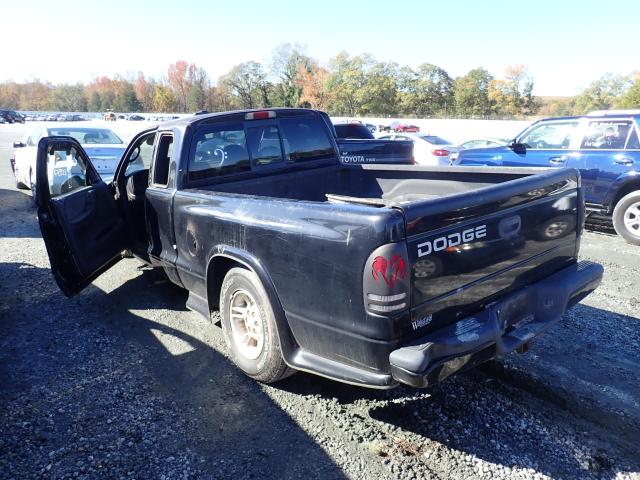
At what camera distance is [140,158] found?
5.52 meters

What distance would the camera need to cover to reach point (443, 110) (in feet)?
218

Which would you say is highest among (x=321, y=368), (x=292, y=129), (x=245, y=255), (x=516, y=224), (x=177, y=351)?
(x=292, y=129)

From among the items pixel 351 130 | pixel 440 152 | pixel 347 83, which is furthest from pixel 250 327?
pixel 347 83

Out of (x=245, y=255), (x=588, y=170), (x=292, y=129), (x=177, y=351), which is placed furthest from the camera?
(x=588, y=170)

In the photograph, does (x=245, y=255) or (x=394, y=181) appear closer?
(x=245, y=255)

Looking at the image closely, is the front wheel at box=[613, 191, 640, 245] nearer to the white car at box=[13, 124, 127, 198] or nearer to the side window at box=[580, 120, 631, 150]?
the side window at box=[580, 120, 631, 150]

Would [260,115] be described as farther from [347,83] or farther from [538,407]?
[347,83]

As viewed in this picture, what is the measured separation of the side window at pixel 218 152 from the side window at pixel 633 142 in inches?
233

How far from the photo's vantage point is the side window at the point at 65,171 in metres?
4.66

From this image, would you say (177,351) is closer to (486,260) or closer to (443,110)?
(486,260)

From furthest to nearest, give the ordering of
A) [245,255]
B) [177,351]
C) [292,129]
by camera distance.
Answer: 1. [292,129]
2. [177,351]
3. [245,255]

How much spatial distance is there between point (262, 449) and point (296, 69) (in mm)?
88923

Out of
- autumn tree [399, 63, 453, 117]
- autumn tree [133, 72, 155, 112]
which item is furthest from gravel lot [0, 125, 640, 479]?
autumn tree [133, 72, 155, 112]

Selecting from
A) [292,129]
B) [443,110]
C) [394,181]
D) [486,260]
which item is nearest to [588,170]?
[394,181]
